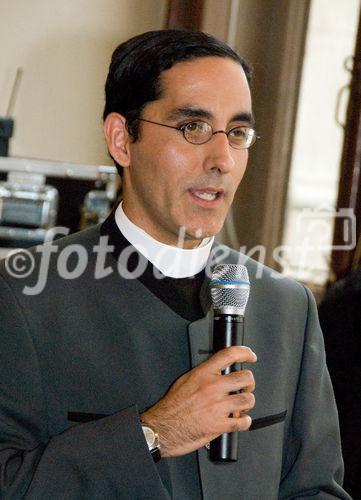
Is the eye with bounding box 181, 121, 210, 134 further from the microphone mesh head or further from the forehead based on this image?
the microphone mesh head

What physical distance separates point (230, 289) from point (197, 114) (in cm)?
36

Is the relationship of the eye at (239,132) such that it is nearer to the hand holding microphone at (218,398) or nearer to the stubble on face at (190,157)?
the stubble on face at (190,157)

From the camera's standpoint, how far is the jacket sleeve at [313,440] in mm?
1669

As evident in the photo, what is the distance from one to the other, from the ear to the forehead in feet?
0.34

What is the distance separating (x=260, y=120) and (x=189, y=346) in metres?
2.90

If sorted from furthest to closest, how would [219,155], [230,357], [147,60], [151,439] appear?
[147,60] → [219,155] → [151,439] → [230,357]

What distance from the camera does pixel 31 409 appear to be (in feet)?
4.96

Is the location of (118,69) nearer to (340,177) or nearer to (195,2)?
(340,177)

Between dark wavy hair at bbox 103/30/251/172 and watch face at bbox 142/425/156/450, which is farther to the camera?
dark wavy hair at bbox 103/30/251/172

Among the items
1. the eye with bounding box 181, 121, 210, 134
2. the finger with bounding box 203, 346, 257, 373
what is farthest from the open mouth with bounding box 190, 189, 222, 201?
the finger with bounding box 203, 346, 257, 373

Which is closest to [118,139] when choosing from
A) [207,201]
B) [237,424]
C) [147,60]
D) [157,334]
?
[147,60]

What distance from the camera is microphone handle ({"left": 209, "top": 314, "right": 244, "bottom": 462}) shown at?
4.44 feet

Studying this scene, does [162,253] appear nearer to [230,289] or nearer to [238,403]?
[230,289]

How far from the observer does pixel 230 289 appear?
4.67 feet
